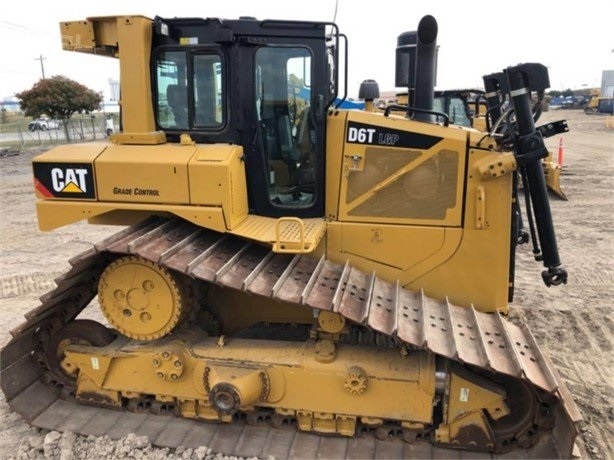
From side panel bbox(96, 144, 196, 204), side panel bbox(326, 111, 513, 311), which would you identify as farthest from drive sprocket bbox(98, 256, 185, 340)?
side panel bbox(326, 111, 513, 311)

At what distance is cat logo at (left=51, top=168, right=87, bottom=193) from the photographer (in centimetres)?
397

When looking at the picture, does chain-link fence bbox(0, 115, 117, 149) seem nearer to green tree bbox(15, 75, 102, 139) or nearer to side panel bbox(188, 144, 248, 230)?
green tree bbox(15, 75, 102, 139)

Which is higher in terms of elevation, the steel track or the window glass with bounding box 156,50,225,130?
the window glass with bounding box 156,50,225,130

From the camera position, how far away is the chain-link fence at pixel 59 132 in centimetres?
2478

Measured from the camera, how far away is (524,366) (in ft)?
11.3

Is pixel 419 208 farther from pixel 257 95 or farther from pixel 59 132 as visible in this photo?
pixel 59 132

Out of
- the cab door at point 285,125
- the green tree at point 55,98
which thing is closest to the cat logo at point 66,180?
the cab door at point 285,125

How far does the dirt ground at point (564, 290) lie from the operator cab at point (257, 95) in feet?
8.72

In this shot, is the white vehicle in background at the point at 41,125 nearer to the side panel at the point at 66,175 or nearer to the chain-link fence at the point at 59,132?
the chain-link fence at the point at 59,132

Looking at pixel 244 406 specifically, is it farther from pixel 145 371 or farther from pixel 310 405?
pixel 145 371

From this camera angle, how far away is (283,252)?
12.2ft

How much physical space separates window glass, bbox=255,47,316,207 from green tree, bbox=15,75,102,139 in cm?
2400

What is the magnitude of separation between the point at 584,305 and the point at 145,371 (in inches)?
201

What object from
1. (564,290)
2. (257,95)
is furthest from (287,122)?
(564,290)
